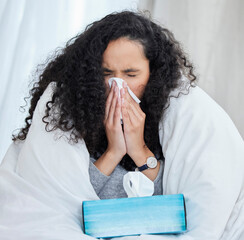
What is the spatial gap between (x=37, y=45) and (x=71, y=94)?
1.09 metres

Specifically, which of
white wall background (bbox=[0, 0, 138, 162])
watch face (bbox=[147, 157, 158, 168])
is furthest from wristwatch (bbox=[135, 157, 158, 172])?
white wall background (bbox=[0, 0, 138, 162])

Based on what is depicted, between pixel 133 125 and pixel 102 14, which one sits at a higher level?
pixel 102 14

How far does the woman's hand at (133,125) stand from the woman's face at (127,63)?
0.16 ft

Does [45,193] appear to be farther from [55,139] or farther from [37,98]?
[37,98]

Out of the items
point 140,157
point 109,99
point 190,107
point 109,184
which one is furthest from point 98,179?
point 190,107

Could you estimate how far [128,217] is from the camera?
1429 millimetres

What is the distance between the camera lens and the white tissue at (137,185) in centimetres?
153

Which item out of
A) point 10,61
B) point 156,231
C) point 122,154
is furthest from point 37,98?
point 10,61

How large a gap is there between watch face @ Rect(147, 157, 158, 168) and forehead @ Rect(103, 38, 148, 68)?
12.1 inches

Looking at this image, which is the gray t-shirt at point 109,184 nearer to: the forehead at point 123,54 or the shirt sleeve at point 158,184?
the shirt sleeve at point 158,184

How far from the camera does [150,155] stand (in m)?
1.71

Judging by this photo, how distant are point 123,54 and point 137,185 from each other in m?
0.41

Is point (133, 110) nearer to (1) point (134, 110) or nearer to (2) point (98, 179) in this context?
(1) point (134, 110)

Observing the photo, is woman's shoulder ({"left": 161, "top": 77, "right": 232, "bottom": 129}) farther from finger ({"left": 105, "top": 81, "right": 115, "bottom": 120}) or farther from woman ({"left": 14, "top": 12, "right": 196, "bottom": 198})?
finger ({"left": 105, "top": 81, "right": 115, "bottom": 120})
